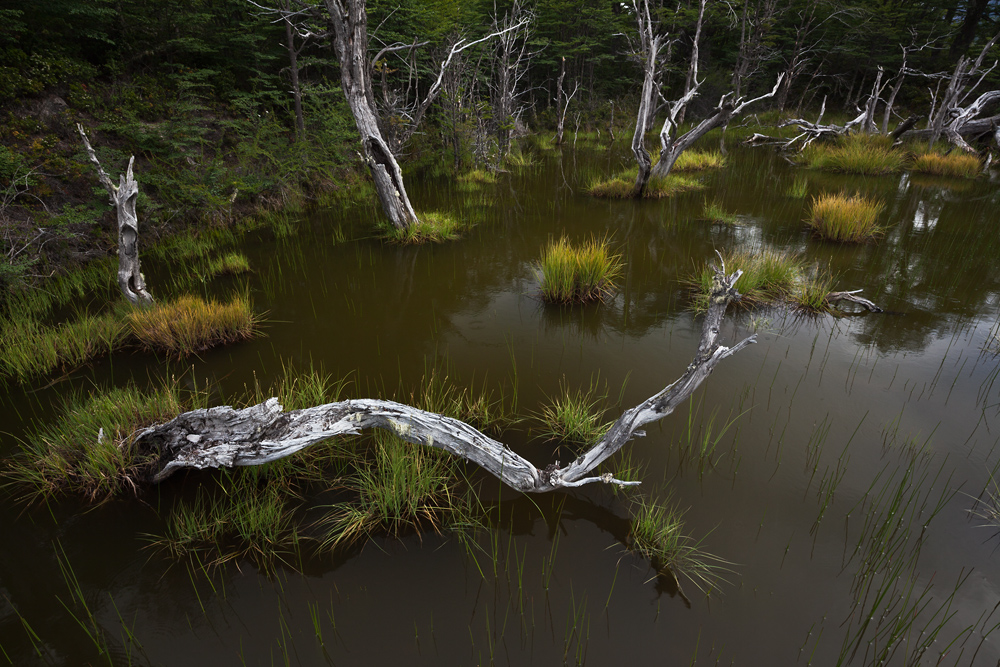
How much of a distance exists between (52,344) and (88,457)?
2142mm

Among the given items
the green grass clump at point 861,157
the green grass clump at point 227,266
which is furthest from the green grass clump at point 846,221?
the green grass clump at point 227,266

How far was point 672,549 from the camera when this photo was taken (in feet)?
7.46

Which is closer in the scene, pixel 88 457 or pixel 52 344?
pixel 88 457

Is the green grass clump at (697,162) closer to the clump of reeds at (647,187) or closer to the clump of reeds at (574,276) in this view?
the clump of reeds at (647,187)

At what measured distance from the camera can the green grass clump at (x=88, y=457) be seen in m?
2.67

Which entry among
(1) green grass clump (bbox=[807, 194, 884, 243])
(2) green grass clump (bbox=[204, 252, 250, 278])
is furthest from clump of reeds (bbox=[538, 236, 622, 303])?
(2) green grass clump (bbox=[204, 252, 250, 278])

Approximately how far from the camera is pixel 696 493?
2684 mm

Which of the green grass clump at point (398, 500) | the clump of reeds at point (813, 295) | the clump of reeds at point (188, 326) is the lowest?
the green grass clump at point (398, 500)

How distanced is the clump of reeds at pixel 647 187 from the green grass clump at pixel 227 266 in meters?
7.09

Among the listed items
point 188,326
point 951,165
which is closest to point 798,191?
point 951,165

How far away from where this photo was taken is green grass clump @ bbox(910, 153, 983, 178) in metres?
10.4

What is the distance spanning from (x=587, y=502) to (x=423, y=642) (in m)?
1.16

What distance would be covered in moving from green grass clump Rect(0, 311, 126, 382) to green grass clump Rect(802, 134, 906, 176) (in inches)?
575

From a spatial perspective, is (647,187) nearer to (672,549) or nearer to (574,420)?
(574,420)
